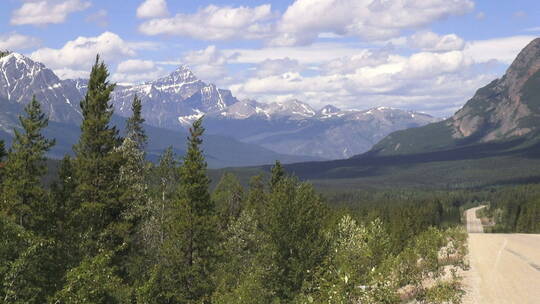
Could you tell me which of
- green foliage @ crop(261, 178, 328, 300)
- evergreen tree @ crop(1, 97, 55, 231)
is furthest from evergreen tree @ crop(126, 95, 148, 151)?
green foliage @ crop(261, 178, 328, 300)

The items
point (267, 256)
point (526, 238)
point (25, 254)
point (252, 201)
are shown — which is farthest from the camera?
point (526, 238)

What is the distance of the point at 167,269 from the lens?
2395 inches

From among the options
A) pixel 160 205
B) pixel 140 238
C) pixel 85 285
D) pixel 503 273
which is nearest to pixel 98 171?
pixel 140 238

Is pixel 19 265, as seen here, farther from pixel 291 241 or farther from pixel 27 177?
pixel 291 241

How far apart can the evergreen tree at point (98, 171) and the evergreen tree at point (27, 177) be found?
15.2 ft

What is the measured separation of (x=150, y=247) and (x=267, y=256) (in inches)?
528

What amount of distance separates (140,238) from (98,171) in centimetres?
1211

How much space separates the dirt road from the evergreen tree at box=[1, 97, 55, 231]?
56.8 m

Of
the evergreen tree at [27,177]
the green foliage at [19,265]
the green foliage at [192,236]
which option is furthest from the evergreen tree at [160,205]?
the green foliage at [19,265]

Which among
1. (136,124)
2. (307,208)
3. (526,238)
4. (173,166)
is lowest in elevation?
(526,238)

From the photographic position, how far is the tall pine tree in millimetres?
55000

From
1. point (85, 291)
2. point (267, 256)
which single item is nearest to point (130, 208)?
point (267, 256)

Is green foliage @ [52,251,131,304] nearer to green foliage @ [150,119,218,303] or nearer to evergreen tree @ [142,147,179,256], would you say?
evergreen tree @ [142,147,179,256]

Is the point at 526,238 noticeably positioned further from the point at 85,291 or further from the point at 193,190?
the point at 85,291
